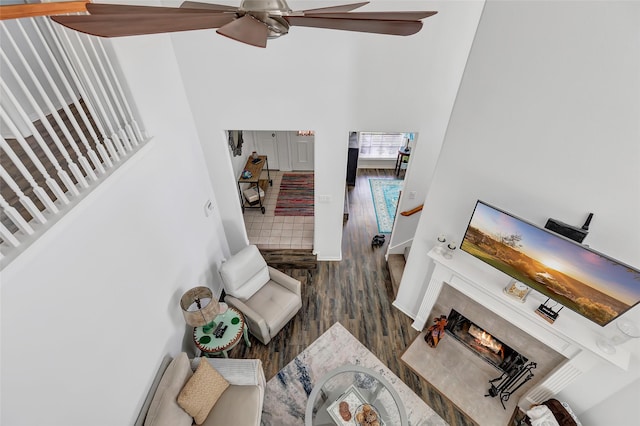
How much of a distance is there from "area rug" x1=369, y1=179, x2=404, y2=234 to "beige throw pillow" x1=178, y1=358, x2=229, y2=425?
12.7 ft

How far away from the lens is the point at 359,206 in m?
6.62

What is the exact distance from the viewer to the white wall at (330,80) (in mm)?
3088

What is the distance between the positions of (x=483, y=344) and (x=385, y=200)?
368 cm

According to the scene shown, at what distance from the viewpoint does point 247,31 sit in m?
0.94

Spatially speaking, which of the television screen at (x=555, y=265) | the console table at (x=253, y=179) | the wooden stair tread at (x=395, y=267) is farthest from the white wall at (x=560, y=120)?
the console table at (x=253, y=179)

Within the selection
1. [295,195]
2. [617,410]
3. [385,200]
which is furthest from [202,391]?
[385,200]

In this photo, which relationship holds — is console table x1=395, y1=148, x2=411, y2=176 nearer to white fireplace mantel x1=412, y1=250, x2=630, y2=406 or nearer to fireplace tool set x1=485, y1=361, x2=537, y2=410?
white fireplace mantel x1=412, y1=250, x2=630, y2=406

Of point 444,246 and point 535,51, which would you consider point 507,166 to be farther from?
point 444,246

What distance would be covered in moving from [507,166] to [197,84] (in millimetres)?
3231

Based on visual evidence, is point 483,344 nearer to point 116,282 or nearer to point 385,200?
point 385,200

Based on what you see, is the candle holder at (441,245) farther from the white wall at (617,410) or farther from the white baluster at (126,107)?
the white baluster at (126,107)

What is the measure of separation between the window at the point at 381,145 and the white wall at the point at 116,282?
5090 millimetres

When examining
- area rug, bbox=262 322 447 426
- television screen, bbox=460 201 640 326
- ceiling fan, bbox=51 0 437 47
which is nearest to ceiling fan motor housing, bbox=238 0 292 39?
ceiling fan, bbox=51 0 437 47

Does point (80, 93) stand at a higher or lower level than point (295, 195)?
higher
